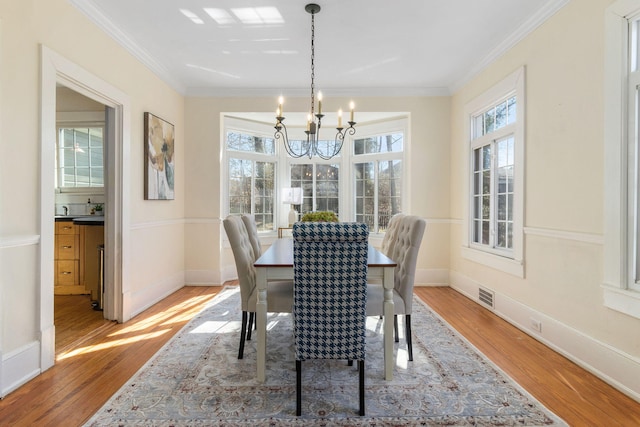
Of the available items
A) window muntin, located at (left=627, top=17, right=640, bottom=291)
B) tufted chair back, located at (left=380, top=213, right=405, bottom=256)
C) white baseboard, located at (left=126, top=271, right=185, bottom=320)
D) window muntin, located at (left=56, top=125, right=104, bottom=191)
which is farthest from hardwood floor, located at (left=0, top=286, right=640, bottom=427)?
window muntin, located at (left=56, top=125, right=104, bottom=191)

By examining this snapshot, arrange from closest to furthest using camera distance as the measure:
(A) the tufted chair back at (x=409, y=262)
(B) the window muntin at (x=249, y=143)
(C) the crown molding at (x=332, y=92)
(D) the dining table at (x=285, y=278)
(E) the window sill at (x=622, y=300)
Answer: (E) the window sill at (x=622, y=300), (D) the dining table at (x=285, y=278), (A) the tufted chair back at (x=409, y=262), (C) the crown molding at (x=332, y=92), (B) the window muntin at (x=249, y=143)

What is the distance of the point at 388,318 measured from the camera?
2131mm

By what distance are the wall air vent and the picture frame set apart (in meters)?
3.84

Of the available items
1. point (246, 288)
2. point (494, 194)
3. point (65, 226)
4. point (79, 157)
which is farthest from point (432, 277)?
point (79, 157)

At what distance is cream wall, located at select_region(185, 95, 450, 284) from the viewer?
485cm

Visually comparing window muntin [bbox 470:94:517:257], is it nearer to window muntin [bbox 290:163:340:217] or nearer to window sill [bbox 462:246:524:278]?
window sill [bbox 462:246:524:278]

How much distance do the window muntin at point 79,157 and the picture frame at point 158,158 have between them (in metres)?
1.04

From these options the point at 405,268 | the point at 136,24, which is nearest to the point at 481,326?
the point at 405,268

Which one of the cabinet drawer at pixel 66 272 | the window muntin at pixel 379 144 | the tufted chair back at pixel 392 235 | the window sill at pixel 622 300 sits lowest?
the cabinet drawer at pixel 66 272

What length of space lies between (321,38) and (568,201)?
8.37 ft

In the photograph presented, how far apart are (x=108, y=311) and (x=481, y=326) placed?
3550mm

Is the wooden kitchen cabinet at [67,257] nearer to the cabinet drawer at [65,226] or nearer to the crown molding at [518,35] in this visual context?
the cabinet drawer at [65,226]

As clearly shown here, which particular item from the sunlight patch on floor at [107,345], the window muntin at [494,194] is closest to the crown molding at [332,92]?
the window muntin at [494,194]

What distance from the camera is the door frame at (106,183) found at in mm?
2348
